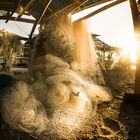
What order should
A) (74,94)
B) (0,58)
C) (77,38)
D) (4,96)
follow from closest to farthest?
(4,96) → (74,94) → (77,38) → (0,58)

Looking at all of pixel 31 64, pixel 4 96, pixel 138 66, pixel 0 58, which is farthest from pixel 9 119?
pixel 0 58

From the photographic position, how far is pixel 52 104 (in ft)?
16.8

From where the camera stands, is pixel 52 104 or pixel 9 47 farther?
pixel 9 47

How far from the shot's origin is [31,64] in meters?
8.59

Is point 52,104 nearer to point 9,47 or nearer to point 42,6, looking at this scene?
point 42,6

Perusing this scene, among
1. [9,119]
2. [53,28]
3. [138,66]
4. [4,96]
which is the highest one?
[53,28]

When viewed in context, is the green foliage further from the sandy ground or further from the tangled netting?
the sandy ground

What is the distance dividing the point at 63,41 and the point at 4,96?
403 cm

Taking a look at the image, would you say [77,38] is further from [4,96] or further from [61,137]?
[61,137]

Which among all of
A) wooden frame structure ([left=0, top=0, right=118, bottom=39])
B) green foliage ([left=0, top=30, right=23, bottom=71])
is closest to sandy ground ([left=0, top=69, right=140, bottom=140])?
wooden frame structure ([left=0, top=0, right=118, bottom=39])

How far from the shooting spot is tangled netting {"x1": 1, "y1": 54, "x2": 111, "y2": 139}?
4215mm

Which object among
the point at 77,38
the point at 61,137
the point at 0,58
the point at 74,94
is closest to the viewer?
the point at 61,137

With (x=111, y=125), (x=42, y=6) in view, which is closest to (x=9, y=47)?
(x=42, y=6)

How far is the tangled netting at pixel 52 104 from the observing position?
13.8 ft
